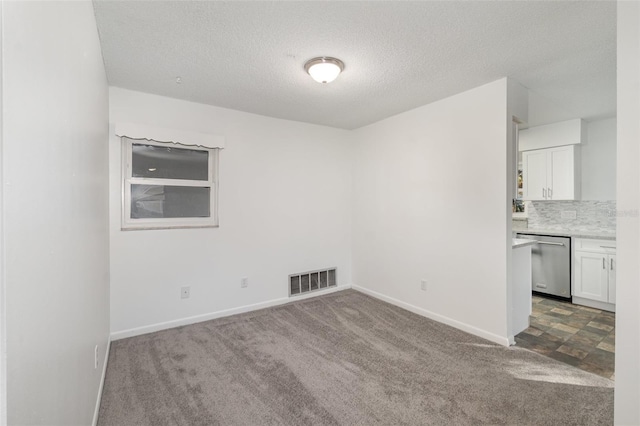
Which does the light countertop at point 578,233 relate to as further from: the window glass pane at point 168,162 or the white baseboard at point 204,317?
the window glass pane at point 168,162

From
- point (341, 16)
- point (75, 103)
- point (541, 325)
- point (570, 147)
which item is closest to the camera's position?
point (75, 103)

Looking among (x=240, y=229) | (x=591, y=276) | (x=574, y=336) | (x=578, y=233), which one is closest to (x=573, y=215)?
(x=578, y=233)

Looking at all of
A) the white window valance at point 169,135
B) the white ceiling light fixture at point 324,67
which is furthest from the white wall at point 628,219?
the white window valance at point 169,135

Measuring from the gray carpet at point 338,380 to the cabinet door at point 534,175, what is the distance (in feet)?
9.27

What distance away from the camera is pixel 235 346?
2756mm

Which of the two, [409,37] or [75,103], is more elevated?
[409,37]

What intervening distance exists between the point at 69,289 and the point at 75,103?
0.84 metres

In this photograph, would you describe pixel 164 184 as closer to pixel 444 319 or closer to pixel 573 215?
pixel 444 319

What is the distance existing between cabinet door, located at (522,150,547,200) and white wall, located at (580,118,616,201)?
0.50 m

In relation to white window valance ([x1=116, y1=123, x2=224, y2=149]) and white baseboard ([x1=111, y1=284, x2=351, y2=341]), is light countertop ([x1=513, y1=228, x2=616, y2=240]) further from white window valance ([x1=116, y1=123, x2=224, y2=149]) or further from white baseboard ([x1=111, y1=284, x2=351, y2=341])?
white window valance ([x1=116, y1=123, x2=224, y2=149])

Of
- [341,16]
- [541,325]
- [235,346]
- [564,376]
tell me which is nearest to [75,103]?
[341,16]

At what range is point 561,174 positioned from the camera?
4301 mm

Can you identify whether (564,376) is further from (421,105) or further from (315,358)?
(421,105)

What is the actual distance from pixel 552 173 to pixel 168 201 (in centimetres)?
527
